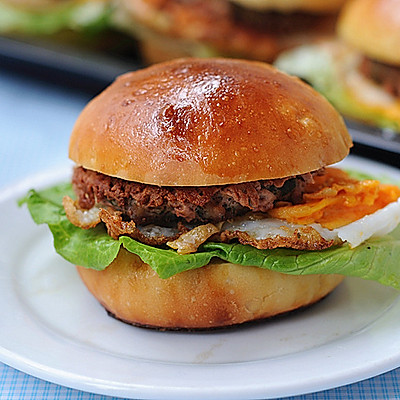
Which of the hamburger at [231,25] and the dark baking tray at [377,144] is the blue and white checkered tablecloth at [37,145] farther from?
the dark baking tray at [377,144]

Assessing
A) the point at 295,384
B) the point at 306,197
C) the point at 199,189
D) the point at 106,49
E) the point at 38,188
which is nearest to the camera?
the point at 295,384

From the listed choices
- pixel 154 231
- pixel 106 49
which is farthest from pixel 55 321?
pixel 106 49

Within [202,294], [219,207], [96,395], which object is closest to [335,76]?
[219,207]

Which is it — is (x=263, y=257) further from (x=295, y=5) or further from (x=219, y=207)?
(x=295, y=5)

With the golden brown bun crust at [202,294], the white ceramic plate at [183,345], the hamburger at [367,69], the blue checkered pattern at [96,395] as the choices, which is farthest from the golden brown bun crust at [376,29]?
the blue checkered pattern at [96,395]

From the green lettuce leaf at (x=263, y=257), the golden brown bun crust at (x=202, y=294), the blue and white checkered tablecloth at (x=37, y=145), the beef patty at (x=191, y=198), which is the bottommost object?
the blue and white checkered tablecloth at (x=37, y=145)

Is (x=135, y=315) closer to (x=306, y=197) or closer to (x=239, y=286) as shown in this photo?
(x=239, y=286)

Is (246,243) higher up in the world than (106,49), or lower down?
higher up
